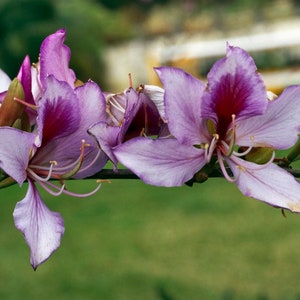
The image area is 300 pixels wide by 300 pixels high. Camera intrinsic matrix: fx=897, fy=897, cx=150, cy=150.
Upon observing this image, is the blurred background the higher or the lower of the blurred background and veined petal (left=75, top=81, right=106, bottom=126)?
the lower

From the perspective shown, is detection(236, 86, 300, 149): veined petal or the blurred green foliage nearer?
detection(236, 86, 300, 149): veined petal

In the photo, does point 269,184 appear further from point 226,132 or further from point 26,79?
point 26,79

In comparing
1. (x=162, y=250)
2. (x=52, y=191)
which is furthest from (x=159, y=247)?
(x=52, y=191)

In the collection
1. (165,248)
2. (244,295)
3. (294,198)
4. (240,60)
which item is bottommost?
(165,248)

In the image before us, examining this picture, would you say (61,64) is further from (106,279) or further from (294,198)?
(106,279)

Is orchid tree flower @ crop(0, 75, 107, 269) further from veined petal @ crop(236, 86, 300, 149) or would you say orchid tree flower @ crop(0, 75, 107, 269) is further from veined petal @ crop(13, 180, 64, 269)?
veined petal @ crop(236, 86, 300, 149)

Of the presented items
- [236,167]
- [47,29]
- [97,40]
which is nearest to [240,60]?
[236,167]

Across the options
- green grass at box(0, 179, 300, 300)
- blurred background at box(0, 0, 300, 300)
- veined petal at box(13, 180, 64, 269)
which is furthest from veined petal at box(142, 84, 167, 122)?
green grass at box(0, 179, 300, 300)
